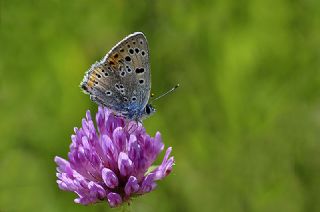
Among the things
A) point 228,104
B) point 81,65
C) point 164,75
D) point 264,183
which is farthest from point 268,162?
point 81,65

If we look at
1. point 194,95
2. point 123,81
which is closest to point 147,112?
point 123,81

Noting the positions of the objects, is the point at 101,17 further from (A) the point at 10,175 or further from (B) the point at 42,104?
(A) the point at 10,175

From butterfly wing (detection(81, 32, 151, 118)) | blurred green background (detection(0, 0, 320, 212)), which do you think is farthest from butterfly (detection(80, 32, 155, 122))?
blurred green background (detection(0, 0, 320, 212))

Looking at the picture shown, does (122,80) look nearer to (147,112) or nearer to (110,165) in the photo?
(147,112)

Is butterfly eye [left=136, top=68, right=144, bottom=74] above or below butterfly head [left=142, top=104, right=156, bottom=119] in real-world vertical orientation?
above

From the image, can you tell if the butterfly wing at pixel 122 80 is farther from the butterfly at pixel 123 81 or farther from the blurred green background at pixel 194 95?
the blurred green background at pixel 194 95

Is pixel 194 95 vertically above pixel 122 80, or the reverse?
pixel 194 95

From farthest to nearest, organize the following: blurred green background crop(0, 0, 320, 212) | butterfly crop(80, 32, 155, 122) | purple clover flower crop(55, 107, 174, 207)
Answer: blurred green background crop(0, 0, 320, 212), butterfly crop(80, 32, 155, 122), purple clover flower crop(55, 107, 174, 207)

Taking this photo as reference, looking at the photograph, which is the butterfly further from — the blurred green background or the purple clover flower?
the blurred green background
